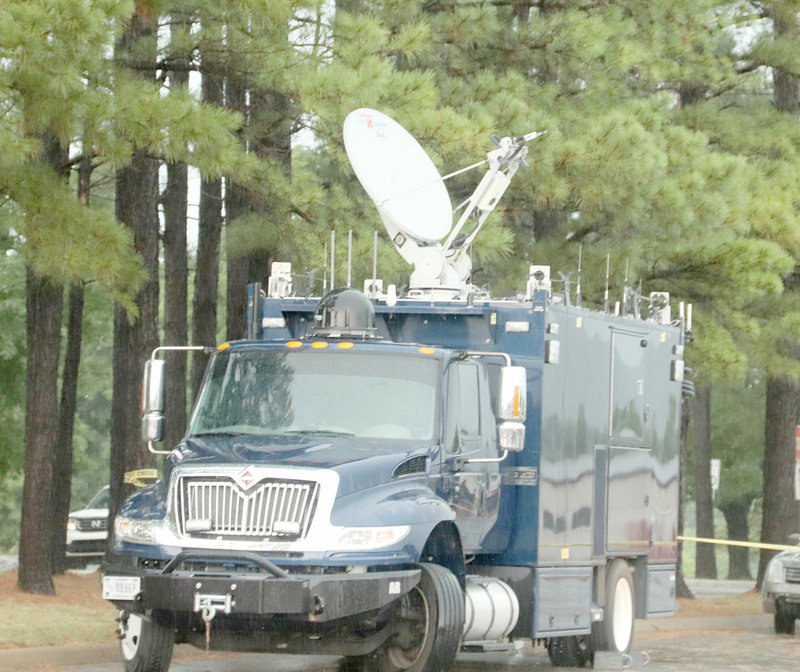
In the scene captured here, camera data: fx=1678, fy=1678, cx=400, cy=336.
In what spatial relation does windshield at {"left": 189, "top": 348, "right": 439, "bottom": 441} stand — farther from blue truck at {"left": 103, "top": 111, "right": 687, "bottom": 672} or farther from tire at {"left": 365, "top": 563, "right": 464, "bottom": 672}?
tire at {"left": 365, "top": 563, "right": 464, "bottom": 672}

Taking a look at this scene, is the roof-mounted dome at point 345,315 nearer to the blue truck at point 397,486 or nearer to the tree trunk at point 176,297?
the blue truck at point 397,486

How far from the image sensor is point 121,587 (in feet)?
37.0

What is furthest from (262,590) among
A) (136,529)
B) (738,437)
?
(738,437)

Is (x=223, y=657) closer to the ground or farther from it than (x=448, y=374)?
closer to the ground

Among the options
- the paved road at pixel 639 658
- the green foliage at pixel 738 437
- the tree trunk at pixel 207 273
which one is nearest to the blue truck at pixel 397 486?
the paved road at pixel 639 658

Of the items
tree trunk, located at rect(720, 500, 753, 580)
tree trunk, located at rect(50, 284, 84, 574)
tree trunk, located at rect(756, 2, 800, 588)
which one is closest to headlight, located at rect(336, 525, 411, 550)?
tree trunk, located at rect(50, 284, 84, 574)

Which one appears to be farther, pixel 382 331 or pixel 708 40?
pixel 708 40

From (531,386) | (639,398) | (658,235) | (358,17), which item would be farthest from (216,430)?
(658,235)

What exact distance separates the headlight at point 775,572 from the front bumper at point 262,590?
437 inches

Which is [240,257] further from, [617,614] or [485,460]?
[485,460]

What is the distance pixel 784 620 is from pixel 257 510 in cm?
1192

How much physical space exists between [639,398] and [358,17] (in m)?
4.88

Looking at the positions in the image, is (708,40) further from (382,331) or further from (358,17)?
(382,331)

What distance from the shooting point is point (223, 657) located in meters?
15.8
